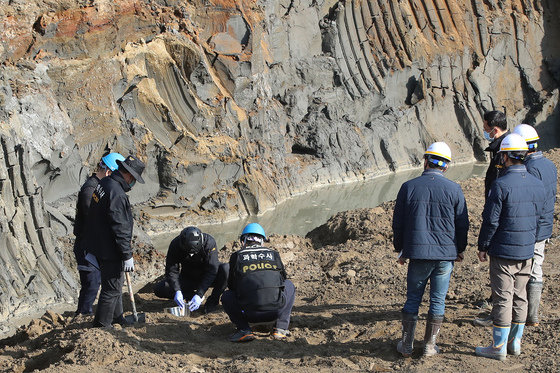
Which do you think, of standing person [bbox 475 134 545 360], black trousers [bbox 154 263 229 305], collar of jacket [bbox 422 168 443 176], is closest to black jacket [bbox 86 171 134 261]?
black trousers [bbox 154 263 229 305]

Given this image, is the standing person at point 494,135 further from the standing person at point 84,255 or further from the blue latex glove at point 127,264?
the standing person at point 84,255

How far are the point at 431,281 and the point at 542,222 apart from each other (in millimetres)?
1215

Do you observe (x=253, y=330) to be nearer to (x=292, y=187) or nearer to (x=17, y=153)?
(x=17, y=153)

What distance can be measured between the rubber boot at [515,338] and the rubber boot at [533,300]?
57 centimetres

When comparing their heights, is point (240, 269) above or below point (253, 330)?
above

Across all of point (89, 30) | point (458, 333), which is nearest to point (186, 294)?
point (458, 333)

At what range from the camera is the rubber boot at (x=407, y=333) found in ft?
16.7

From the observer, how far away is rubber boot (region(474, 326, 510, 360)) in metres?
5.05

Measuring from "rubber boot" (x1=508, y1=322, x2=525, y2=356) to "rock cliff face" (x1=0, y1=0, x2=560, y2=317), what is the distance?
22.4 feet

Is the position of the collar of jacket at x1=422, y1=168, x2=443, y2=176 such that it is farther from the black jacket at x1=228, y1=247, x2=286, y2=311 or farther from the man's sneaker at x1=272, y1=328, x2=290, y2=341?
the man's sneaker at x1=272, y1=328, x2=290, y2=341

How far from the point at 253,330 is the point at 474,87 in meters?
19.9

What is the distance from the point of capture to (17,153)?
33.4 ft

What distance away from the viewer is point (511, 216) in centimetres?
504

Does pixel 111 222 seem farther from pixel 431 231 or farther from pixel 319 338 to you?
pixel 431 231
